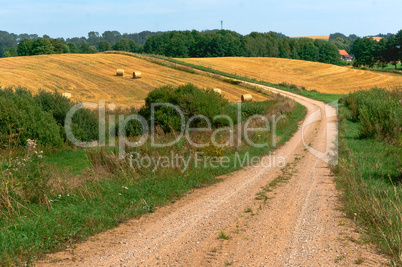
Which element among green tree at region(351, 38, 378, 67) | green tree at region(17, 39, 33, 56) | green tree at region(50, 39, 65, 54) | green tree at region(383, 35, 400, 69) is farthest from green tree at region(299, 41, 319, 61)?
green tree at region(17, 39, 33, 56)

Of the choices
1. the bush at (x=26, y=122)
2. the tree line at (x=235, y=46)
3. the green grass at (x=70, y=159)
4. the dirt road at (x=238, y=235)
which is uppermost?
the tree line at (x=235, y=46)

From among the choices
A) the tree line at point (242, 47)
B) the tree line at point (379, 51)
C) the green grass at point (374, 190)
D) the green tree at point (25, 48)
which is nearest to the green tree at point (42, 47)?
the tree line at point (242, 47)

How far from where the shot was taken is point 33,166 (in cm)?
888

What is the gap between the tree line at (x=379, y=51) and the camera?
320ft

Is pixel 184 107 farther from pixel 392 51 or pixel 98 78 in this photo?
pixel 392 51

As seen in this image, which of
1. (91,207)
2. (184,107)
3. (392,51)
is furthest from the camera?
(392,51)

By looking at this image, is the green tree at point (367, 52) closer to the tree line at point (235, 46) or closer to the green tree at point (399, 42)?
the green tree at point (399, 42)

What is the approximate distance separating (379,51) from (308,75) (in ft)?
135

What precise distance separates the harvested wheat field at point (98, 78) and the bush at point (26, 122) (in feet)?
45.0

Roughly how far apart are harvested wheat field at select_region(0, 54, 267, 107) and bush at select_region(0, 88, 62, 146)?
45.0 feet

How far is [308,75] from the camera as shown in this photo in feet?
236

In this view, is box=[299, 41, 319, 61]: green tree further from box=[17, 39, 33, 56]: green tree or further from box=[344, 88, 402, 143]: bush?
box=[344, 88, 402, 143]: bush

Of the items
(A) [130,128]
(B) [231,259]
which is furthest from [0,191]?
(A) [130,128]

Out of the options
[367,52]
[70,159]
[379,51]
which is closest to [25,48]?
[70,159]
